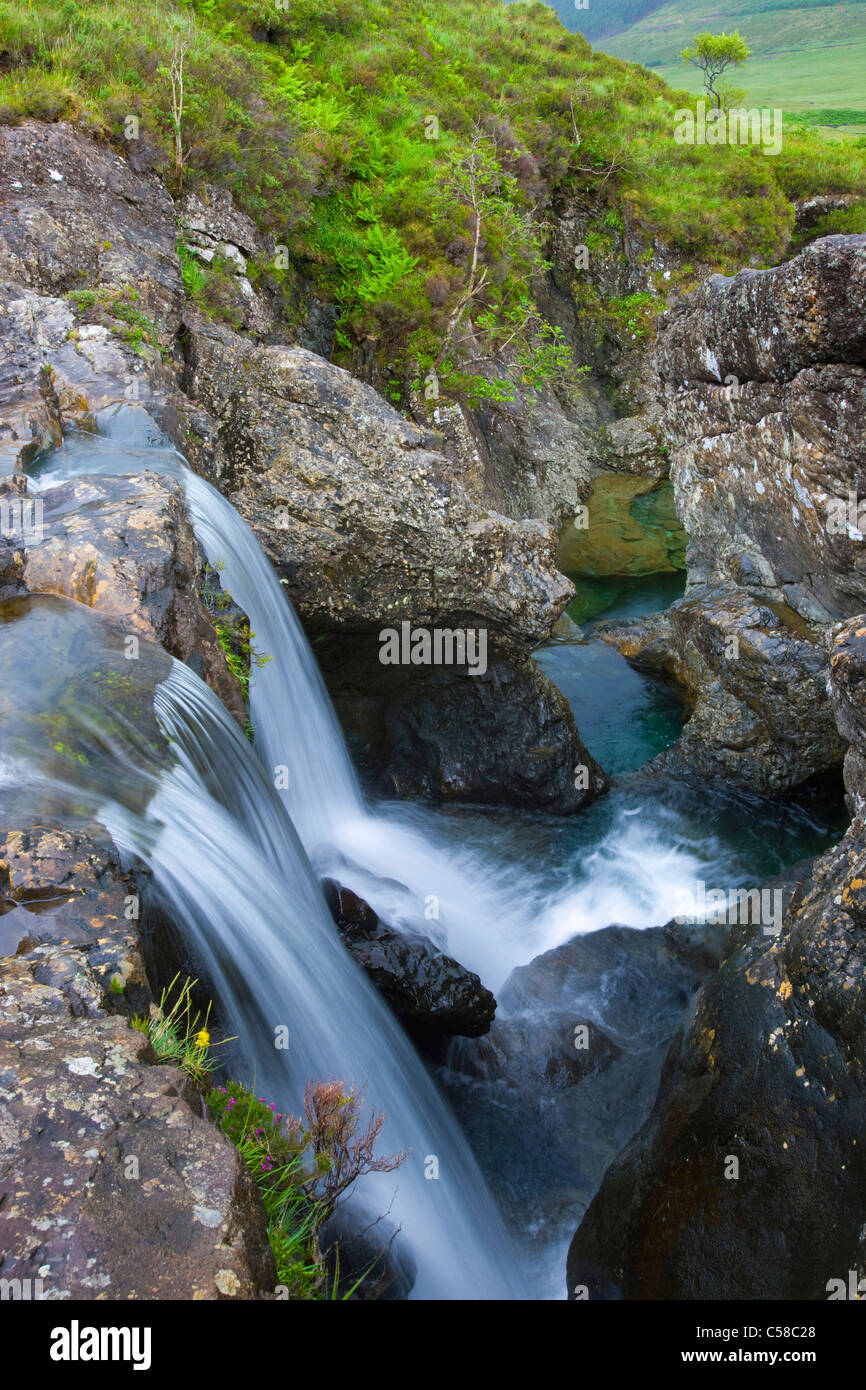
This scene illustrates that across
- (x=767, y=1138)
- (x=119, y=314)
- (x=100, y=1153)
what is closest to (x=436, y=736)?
(x=119, y=314)

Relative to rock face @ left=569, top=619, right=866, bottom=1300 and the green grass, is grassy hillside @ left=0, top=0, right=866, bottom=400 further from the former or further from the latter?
Result: the green grass

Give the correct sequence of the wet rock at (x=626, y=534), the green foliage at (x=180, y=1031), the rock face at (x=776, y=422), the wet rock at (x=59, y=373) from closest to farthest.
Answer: the green foliage at (x=180, y=1031) → the wet rock at (x=59, y=373) → the rock face at (x=776, y=422) → the wet rock at (x=626, y=534)

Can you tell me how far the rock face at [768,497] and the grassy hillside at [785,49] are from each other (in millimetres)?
106410

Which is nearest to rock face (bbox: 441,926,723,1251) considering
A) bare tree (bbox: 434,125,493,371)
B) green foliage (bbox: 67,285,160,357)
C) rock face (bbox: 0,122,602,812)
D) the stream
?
the stream

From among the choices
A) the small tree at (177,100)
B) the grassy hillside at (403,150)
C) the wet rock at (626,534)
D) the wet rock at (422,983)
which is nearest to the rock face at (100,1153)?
the wet rock at (422,983)

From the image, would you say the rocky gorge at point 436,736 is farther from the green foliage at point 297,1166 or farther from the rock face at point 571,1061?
the green foliage at point 297,1166

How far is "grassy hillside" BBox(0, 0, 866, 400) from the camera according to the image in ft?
44.1

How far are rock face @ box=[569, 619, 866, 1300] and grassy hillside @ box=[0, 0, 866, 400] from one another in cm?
1222

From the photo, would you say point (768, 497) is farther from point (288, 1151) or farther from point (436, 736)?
point (288, 1151)

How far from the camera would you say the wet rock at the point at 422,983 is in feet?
24.1

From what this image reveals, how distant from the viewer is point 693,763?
1145 centimetres
